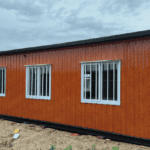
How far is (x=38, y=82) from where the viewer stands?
6.44 meters

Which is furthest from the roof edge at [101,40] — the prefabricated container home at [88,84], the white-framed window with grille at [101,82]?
the white-framed window with grille at [101,82]

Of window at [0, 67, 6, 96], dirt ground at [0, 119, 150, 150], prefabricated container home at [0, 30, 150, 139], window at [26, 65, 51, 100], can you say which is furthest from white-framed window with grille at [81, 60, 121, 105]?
window at [0, 67, 6, 96]

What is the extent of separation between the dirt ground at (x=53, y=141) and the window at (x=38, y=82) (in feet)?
5.09

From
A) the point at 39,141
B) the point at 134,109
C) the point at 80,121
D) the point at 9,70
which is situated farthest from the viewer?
the point at 9,70

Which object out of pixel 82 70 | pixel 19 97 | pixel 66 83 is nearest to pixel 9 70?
pixel 19 97

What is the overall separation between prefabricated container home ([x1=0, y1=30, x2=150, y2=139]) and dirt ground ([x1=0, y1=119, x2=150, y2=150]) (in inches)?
15.8

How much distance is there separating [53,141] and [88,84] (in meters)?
2.25

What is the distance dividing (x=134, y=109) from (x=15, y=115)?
218 inches

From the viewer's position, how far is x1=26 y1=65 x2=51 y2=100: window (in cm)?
624

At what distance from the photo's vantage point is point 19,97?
6992 millimetres

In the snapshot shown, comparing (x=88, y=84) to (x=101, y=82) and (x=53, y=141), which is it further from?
(x=53, y=141)

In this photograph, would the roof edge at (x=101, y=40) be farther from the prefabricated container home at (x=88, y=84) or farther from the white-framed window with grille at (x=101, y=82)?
the white-framed window with grille at (x=101, y=82)

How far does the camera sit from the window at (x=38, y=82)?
6.24 metres

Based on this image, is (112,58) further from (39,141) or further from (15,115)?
Result: (15,115)
